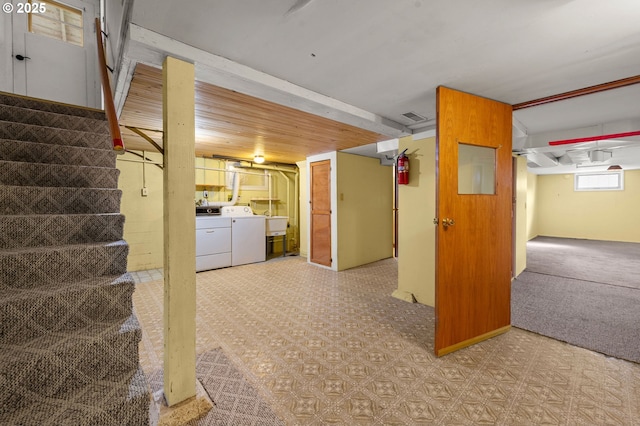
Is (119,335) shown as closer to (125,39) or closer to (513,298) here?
(125,39)

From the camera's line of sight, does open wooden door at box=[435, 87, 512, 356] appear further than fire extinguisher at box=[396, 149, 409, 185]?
No

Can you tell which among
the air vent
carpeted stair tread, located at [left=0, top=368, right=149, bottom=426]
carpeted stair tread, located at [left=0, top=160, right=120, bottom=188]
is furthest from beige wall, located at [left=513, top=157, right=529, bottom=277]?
carpeted stair tread, located at [left=0, top=160, right=120, bottom=188]

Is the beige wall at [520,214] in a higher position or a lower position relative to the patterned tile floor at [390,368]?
higher

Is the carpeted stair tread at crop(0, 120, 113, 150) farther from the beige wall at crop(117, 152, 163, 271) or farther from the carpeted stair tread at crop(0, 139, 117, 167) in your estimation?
the beige wall at crop(117, 152, 163, 271)

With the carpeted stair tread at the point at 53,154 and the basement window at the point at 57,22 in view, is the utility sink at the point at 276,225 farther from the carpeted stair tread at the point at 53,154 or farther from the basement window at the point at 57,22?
the basement window at the point at 57,22

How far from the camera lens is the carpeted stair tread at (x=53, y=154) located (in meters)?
1.86

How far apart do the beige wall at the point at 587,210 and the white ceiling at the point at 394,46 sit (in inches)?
325

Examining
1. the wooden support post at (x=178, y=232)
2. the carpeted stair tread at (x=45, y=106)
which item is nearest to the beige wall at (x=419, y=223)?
the wooden support post at (x=178, y=232)

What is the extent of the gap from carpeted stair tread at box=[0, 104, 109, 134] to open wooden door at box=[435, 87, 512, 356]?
118 inches

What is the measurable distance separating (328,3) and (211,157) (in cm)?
449

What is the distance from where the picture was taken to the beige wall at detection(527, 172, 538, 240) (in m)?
7.99

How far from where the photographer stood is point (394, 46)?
1617 mm

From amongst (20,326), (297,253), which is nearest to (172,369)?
(20,326)

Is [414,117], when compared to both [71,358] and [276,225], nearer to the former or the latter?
[71,358]
